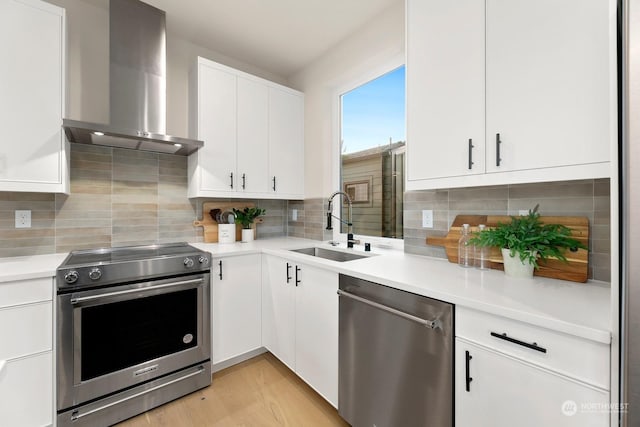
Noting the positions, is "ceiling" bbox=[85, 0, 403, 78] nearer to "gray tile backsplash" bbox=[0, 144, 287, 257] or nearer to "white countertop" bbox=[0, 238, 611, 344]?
"gray tile backsplash" bbox=[0, 144, 287, 257]

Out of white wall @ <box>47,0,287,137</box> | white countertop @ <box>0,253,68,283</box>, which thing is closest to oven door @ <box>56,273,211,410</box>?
white countertop @ <box>0,253,68,283</box>

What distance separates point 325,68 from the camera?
2639 mm

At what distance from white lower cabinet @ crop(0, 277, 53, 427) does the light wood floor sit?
456 millimetres

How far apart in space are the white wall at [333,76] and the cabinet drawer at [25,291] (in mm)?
2052

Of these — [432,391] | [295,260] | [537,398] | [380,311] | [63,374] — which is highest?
[295,260]

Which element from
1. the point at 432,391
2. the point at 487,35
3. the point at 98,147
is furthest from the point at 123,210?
the point at 487,35

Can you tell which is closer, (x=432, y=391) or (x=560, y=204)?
(x=432, y=391)

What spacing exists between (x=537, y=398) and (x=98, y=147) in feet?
9.49

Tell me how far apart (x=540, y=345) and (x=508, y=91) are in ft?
3.36

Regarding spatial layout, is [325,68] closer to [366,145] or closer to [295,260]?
[366,145]

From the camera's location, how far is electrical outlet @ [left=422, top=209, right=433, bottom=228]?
181cm

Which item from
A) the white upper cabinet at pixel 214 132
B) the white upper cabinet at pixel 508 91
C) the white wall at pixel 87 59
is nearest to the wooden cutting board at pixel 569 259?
the white upper cabinet at pixel 508 91

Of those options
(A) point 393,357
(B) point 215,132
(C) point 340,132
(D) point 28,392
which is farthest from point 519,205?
(D) point 28,392

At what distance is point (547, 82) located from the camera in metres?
1.08
